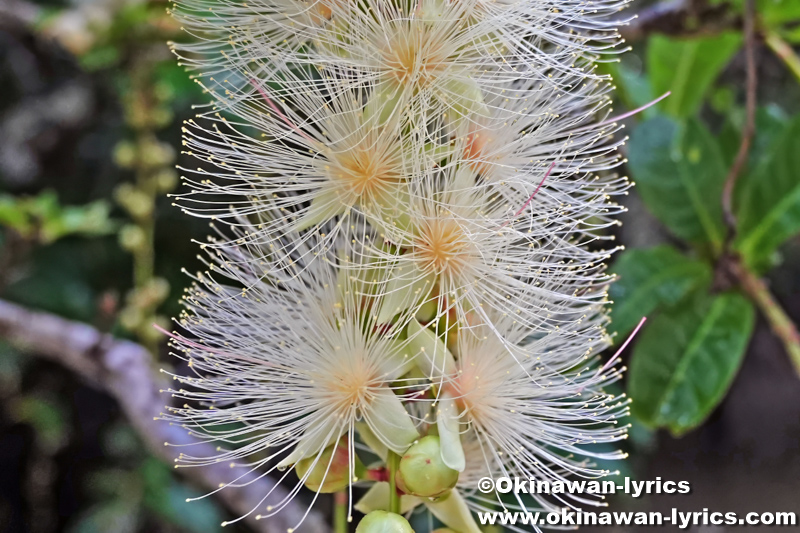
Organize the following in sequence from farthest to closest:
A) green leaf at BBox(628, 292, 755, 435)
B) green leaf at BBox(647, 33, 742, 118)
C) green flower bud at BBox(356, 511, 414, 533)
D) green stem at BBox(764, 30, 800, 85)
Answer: green leaf at BBox(647, 33, 742, 118) → green stem at BBox(764, 30, 800, 85) → green leaf at BBox(628, 292, 755, 435) → green flower bud at BBox(356, 511, 414, 533)

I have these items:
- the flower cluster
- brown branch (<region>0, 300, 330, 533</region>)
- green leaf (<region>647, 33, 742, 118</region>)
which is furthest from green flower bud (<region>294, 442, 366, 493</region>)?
green leaf (<region>647, 33, 742, 118</region>)

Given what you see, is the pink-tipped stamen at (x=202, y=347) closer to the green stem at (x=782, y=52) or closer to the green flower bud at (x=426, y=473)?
the green flower bud at (x=426, y=473)

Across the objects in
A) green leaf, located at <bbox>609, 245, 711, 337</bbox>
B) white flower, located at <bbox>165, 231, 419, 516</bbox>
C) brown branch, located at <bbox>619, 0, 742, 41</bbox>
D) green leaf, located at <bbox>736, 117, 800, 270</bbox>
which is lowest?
white flower, located at <bbox>165, 231, 419, 516</bbox>

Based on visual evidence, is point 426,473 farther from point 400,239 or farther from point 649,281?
point 649,281

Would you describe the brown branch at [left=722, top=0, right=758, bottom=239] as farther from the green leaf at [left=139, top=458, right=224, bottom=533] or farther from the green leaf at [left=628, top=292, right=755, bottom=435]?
the green leaf at [left=139, top=458, right=224, bottom=533]

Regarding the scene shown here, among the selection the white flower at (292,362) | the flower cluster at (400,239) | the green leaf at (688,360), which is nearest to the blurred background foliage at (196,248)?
the green leaf at (688,360)

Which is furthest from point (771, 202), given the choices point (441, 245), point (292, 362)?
point (292, 362)

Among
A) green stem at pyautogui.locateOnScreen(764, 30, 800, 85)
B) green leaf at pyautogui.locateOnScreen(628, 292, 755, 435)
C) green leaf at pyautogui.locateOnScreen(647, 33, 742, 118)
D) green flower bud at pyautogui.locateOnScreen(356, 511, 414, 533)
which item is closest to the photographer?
green flower bud at pyautogui.locateOnScreen(356, 511, 414, 533)

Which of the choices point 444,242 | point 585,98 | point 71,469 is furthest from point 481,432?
point 71,469
